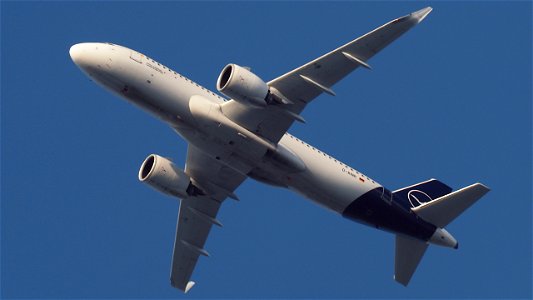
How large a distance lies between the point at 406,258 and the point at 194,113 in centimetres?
1730

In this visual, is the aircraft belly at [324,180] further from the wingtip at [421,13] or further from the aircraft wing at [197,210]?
the wingtip at [421,13]

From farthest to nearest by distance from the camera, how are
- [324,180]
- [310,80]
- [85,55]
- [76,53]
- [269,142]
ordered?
[324,180] < [269,142] < [76,53] < [85,55] < [310,80]

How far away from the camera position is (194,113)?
51.4m

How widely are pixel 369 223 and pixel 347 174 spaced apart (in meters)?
3.89

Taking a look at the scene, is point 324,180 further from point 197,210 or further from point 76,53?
point 76,53

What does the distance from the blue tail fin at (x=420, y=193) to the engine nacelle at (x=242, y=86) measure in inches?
471

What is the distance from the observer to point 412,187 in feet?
193

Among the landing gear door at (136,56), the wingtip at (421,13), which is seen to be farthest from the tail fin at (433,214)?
the landing gear door at (136,56)

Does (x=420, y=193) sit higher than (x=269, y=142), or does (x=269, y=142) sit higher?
(x=420, y=193)

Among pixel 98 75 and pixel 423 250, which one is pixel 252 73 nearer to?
pixel 98 75

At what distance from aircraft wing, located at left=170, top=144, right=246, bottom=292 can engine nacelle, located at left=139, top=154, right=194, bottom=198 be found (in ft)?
4.71

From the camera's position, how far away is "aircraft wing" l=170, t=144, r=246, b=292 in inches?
2285

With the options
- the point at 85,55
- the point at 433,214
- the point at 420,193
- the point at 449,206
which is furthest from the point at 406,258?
the point at 85,55

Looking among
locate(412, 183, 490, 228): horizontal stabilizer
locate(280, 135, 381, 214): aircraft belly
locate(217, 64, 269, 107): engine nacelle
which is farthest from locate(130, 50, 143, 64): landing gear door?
locate(412, 183, 490, 228): horizontal stabilizer
